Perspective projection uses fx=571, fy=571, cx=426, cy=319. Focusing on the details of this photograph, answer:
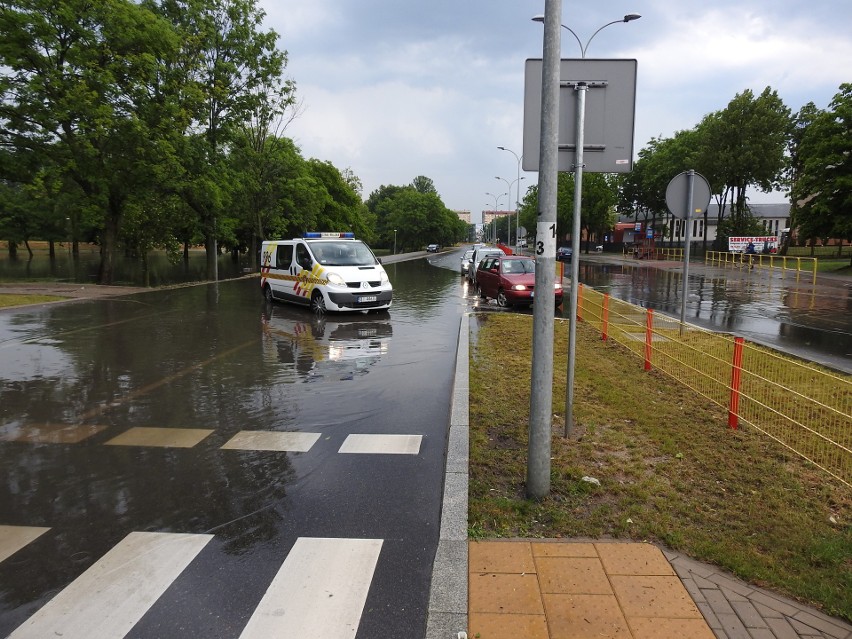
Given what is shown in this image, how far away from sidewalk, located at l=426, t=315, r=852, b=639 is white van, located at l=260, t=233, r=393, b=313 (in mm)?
→ 10791

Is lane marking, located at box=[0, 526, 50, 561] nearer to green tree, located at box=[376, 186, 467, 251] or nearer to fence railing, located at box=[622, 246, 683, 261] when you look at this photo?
fence railing, located at box=[622, 246, 683, 261]

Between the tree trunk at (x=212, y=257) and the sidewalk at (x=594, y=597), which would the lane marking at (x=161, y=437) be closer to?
the sidewalk at (x=594, y=597)

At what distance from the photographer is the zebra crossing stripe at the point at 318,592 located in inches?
111

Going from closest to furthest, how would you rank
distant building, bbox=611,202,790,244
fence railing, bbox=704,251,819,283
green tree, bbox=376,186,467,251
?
fence railing, bbox=704,251,819,283 → distant building, bbox=611,202,790,244 → green tree, bbox=376,186,467,251

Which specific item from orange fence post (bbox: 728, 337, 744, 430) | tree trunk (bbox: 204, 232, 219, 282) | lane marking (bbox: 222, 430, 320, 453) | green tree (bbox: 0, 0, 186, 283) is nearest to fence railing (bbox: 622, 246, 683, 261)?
tree trunk (bbox: 204, 232, 219, 282)

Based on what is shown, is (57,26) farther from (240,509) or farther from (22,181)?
(240,509)

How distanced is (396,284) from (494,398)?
1943 centimetres

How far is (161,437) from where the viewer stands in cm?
556

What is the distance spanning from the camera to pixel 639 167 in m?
62.5

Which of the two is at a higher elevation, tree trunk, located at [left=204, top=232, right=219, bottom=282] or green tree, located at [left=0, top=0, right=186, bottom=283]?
green tree, located at [left=0, top=0, right=186, bottom=283]

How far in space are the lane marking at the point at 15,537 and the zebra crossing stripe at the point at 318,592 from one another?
67.5 inches

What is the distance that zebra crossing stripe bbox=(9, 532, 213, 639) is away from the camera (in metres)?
2.83

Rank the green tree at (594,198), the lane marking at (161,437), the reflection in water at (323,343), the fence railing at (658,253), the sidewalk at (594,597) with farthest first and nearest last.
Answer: the green tree at (594,198)
the fence railing at (658,253)
the reflection in water at (323,343)
the lane marking at (161,437)
the sidewalk at (594,597)

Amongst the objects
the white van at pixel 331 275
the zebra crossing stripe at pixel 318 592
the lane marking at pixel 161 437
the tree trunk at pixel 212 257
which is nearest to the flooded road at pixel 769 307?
the white van at pixel 331 275
